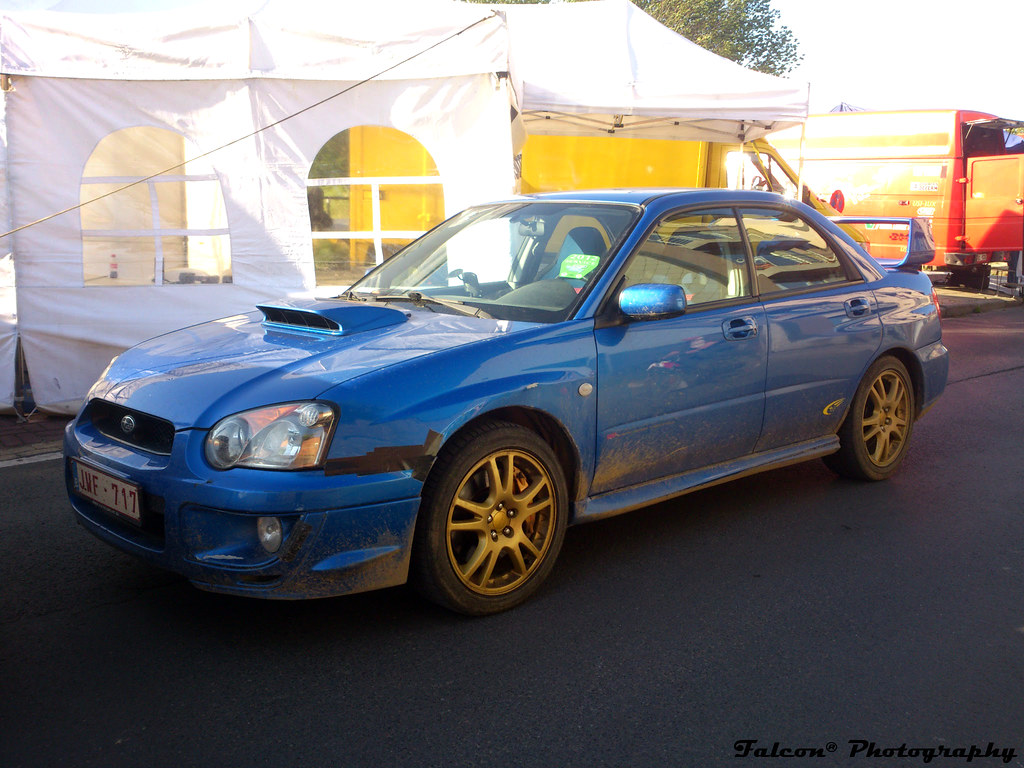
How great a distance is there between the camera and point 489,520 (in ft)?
11.0

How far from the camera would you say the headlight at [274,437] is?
9.77 ft

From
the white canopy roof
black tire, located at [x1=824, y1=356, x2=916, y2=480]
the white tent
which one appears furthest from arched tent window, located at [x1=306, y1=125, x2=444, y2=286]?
black tire, located at [x1=824, y1=356, x2=916, y2=480]

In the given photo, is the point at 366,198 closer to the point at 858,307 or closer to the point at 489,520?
the point at 858,307

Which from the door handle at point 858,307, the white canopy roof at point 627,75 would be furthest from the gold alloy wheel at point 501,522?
the white canopy roof at point 627,75

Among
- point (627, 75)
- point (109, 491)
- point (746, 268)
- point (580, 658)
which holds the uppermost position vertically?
point (627, 75)

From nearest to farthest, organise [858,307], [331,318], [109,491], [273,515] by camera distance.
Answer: [273,515] → [109,491] → [331,318] → [858,307]

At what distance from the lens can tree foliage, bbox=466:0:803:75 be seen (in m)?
35.9

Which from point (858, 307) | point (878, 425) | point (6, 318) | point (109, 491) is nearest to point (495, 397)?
point (109, 491)

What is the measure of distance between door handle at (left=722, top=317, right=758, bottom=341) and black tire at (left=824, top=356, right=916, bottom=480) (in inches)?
38.4

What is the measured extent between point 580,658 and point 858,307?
2570 mm

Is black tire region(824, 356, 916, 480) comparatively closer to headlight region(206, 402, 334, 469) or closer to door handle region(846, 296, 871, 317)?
door handle region(846, 296, 871, 317)

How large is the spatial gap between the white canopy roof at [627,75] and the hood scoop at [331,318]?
440cm

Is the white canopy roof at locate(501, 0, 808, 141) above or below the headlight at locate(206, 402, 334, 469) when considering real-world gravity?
above

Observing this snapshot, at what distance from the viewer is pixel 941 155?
642 inches
